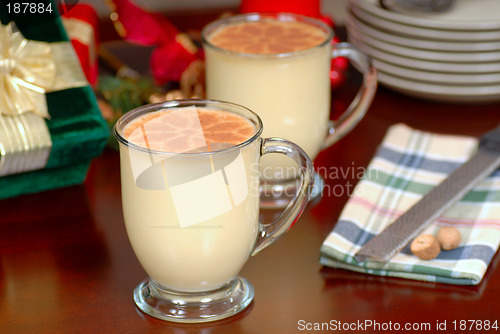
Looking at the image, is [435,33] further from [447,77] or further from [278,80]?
[278,80]

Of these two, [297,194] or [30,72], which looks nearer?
[297,194]

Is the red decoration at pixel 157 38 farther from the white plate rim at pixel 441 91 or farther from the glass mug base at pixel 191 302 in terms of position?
the glass mug base at pixel 191 302

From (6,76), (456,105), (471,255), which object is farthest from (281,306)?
(456,105)

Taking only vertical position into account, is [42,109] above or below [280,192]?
above

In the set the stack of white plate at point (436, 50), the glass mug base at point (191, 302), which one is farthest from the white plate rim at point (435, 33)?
the glass mug base at point (191, 302)

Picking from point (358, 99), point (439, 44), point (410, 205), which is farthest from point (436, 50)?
point (410, 205)

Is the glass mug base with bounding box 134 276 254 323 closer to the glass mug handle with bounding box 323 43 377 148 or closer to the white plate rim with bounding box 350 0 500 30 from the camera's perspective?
the glass mug handle with bounding box 323 43 377 148

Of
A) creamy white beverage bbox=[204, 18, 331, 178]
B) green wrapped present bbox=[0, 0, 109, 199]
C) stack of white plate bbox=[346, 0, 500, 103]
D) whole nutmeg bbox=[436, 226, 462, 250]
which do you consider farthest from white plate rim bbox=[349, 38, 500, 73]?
green wrapped present bbox=[0, 0, 109, 199]
